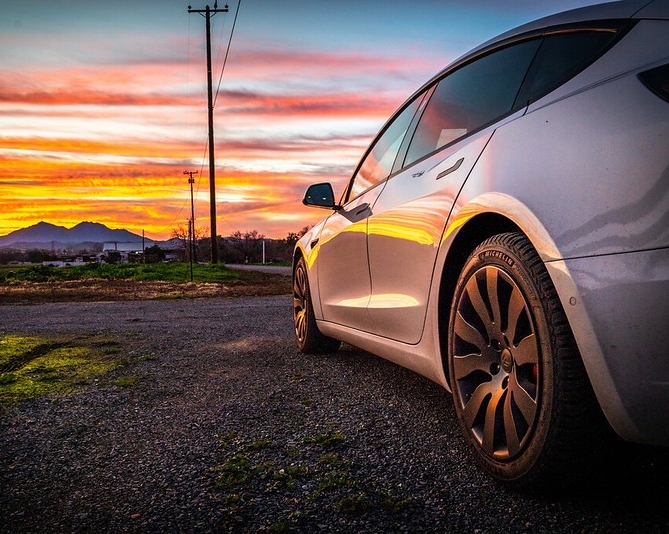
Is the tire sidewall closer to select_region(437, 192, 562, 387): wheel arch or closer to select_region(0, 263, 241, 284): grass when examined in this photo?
select_region(437, 192, 562, 387): wheel arch

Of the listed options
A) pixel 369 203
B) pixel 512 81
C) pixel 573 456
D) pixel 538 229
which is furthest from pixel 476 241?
pixel 369 203

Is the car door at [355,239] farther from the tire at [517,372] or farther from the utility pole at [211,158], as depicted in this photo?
the utility pole at [211,158]

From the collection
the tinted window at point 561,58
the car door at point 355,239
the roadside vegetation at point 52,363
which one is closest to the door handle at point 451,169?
the tinted window at point 561,58

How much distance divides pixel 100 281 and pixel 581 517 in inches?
744

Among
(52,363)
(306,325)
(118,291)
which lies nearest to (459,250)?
(306,325)

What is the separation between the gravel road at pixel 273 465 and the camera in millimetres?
1854

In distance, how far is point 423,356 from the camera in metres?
2.64

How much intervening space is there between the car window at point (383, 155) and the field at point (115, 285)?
899 cm

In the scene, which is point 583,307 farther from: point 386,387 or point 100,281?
point 100,281

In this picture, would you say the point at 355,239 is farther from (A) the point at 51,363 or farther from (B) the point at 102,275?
(B) the point at 102,275

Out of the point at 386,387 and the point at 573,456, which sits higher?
the point at 573,456

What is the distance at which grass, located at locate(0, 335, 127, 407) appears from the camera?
3715 mm

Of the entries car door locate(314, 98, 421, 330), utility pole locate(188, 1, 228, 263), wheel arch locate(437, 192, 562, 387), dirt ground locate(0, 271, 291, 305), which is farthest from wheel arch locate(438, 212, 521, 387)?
utility pole locate(188, 1, 228, 263)

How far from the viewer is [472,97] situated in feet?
8.84
